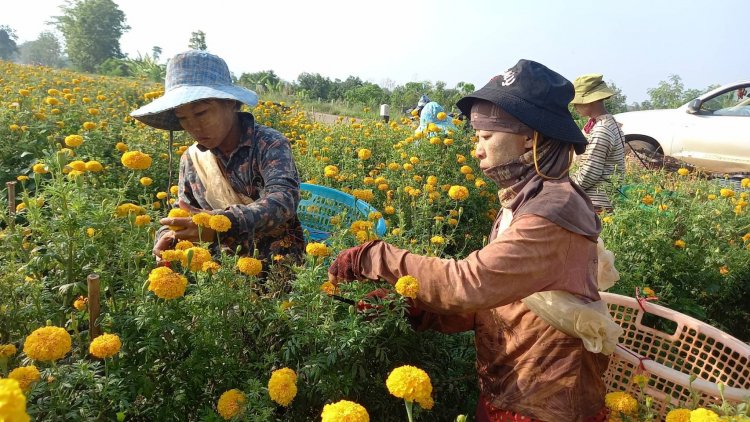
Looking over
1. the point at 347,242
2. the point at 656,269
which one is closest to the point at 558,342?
the point at 347,242

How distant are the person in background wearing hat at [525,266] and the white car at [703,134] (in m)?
7.37

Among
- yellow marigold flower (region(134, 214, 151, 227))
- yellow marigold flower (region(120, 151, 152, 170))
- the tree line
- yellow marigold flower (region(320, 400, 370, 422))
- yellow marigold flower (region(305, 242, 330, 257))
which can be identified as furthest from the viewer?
the tree line

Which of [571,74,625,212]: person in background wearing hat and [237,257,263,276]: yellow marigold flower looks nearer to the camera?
[237,257,263,276]: yellow marigold flower

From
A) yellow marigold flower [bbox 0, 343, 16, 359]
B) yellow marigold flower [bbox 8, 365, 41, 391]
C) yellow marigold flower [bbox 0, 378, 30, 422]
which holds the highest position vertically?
yellow marigold flower [bbox 0, 378, 30, 422]

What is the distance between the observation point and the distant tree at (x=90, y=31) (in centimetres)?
4884

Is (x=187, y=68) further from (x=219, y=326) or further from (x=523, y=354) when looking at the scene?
(x=523, y=354)

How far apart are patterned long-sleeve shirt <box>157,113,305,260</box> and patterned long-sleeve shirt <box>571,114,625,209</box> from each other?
2.41 m

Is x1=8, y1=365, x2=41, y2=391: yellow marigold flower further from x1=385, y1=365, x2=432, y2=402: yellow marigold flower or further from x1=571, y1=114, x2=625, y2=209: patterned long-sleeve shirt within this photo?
x1=571, y1=114, x2=625, y2=209: patterned long-sleeve shirt

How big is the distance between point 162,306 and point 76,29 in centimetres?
5910

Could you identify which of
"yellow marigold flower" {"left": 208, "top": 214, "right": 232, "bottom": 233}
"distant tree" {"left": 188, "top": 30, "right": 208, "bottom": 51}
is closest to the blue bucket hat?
"yellow marigold flower" {"left": 208, "top": 214, "right": 232, "bottom": 233}

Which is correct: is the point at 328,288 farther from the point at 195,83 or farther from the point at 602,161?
the point at 602,161

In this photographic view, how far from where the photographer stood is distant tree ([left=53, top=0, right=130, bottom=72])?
48.8 metres

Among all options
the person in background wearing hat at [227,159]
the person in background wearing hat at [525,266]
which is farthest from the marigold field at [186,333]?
the person in background wearing hat at [227,159]

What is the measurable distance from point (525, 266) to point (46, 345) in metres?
1.18
